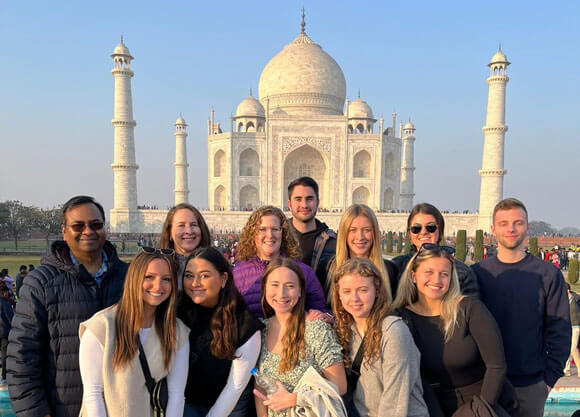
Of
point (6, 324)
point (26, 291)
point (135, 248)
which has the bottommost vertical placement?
point (135, 248)

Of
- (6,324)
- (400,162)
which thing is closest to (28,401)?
(6,324)

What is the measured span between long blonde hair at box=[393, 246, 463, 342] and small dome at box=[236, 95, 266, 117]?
25.6m

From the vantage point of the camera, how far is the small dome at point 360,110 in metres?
27.8

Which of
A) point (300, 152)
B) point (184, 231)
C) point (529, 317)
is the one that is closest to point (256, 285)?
point (184, 231)

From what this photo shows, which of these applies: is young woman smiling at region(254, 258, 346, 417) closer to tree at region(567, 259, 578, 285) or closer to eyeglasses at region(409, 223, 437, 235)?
eyeglasses at region(409, 223, 437, 235)

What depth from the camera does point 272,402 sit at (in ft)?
6.53

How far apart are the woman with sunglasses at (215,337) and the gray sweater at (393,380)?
0.52m

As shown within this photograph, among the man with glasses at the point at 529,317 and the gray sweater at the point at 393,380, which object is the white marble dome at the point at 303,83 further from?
the gray sweater at the point at 393,380

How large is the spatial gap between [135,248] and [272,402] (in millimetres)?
16980

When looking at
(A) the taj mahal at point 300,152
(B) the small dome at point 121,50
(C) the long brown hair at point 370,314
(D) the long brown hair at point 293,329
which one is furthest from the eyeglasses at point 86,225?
(B) the small dome at point 121,50

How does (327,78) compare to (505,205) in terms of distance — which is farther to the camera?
(327,78)

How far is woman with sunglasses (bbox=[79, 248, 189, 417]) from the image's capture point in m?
1.79

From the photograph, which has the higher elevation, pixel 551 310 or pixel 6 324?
pixel 551 310

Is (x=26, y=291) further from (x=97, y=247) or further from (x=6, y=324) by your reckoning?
(x=6, y=324)
